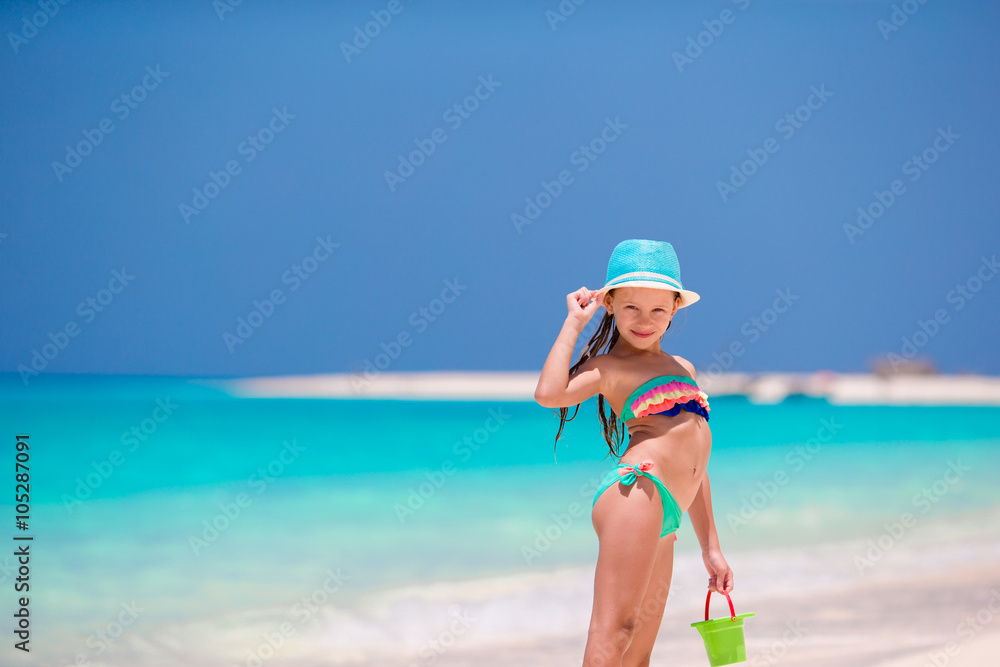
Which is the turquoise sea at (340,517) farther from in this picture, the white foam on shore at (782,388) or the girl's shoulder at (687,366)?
the white foam on shore at (782,388)

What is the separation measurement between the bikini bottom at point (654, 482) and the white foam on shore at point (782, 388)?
2388 centimetres

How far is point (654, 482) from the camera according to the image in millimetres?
2545

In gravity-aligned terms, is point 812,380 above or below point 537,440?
above

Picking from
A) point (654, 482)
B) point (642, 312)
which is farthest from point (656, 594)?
point (642, 312)

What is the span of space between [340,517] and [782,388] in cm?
3112

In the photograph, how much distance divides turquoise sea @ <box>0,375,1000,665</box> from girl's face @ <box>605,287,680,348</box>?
1.34ft

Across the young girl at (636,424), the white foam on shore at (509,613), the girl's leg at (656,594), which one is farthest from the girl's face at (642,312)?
the white foam on shore at (509,613)

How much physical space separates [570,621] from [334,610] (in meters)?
1.28

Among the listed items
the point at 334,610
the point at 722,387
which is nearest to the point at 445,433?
the point at 334,610

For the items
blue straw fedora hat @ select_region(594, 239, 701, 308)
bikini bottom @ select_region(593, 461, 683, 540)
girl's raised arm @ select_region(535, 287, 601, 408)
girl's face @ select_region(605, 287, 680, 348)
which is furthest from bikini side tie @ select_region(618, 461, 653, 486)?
blue straw fedora hat @ select_region(594, 239, 701, 308)

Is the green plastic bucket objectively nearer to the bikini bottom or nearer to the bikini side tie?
the bikini bottom

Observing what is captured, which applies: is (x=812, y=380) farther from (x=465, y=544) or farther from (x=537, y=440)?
(x=465, y=544)

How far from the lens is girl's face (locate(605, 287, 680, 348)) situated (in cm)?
262

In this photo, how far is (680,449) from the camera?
8.64ft
